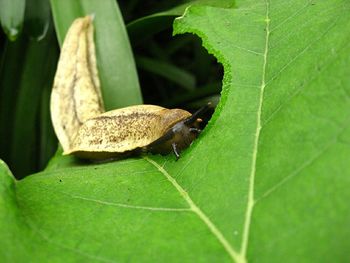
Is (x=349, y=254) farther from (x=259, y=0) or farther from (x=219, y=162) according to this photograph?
(x=259, y=0)

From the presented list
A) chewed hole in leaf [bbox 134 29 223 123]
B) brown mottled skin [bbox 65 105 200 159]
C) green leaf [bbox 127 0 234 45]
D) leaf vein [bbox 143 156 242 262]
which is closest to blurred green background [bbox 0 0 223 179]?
green leaf [bbox 127 0 234 45]

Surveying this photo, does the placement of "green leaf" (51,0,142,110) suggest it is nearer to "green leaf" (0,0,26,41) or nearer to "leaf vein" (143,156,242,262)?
"green leaf" (0,0,26,41)

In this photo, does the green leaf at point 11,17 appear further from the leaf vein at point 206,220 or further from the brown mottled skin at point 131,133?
the leaf vein at point 206,220

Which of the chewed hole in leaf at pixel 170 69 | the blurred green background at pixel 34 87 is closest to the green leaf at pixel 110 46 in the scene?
the blurred green background at pixel 34 87

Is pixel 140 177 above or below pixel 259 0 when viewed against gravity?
below

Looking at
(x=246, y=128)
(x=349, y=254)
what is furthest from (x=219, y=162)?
(x=349, y=254)

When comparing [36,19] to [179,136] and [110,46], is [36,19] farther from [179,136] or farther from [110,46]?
[179,136]
